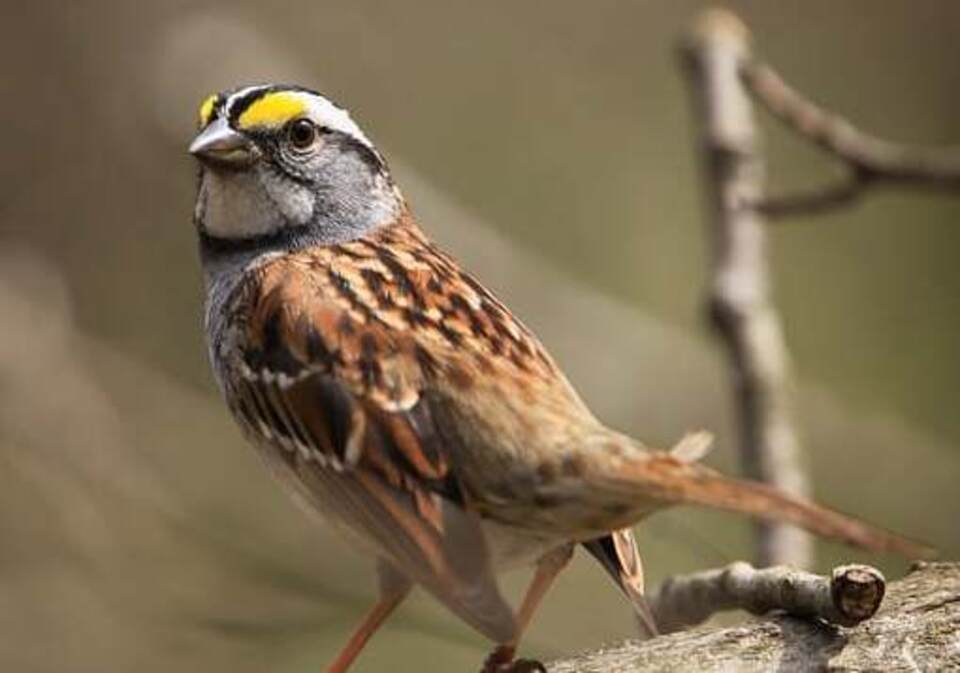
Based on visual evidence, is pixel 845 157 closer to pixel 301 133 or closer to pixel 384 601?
pixel 301 133

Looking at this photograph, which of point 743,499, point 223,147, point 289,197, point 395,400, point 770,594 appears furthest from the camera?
point 289,197

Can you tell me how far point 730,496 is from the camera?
435cm

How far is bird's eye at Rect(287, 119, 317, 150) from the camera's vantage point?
17.9 ft

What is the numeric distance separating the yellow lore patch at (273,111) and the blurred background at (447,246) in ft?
3.49

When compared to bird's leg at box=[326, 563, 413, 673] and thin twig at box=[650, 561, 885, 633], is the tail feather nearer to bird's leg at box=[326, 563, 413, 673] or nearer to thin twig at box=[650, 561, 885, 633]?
thin twig at box=[650, 561, 885, 633]

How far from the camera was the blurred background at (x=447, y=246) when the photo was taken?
665cm

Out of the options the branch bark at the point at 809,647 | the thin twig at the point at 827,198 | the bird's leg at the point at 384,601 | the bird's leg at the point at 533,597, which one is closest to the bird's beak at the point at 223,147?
the bird's leg at the point at 384,601

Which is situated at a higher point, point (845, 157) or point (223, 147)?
point (845, 157)

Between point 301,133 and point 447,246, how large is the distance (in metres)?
1.88

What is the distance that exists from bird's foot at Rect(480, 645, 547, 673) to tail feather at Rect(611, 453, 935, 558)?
33 centimetres

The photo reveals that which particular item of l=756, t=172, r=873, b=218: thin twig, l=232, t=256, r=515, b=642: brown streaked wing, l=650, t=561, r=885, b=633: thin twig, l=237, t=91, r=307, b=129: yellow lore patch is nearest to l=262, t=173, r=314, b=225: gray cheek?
l=237, t=91, r=307, b=129: yellow lore patch

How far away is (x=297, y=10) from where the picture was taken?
1066cm

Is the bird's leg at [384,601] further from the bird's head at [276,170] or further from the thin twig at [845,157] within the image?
the thin twig at [845,157]

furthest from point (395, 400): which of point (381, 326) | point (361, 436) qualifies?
point (381, 326)
